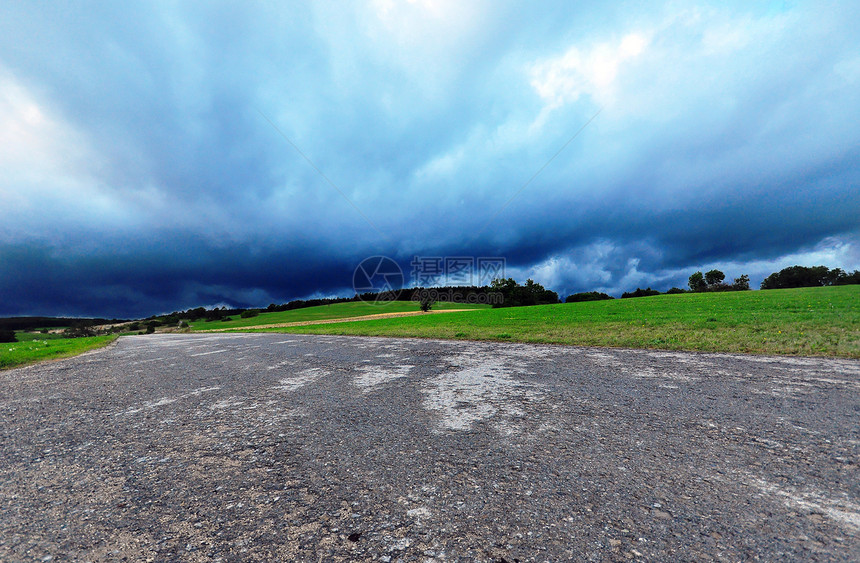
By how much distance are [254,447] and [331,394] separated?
2.17 metres

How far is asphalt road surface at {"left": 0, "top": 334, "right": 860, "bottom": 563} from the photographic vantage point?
2186 millimetres

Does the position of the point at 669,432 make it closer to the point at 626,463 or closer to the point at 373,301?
the point at 626,463

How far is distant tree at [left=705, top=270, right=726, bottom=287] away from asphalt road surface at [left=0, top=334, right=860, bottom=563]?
367ft

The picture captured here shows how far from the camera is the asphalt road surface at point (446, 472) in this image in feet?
7.17

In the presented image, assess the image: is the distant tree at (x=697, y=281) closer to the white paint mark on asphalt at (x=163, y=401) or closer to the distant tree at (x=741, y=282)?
the distant tree at (x=741, y=282)

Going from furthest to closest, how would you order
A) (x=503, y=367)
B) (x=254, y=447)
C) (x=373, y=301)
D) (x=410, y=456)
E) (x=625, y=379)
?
(x=373, y=301), (x=503, y=367), (x=625, y=379), (x=254, y=447), (x=410, y=456)

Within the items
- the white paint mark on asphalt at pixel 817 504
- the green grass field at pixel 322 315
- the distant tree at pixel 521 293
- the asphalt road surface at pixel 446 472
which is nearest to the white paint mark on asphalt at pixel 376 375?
the asphalt road surface at pixel 446 472

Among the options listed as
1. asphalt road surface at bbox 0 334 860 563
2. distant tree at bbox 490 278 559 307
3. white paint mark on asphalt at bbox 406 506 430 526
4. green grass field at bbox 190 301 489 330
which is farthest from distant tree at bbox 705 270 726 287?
white paint mark on asphalt at bbox 406 506 430 526

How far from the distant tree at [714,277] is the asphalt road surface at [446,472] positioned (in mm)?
111823

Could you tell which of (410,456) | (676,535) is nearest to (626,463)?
(676,535)

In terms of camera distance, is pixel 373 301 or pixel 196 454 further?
pixel 373 301

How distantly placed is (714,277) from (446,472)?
122 m


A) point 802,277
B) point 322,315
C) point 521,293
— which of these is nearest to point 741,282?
point 802,277

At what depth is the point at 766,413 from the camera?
4355 millimetres
